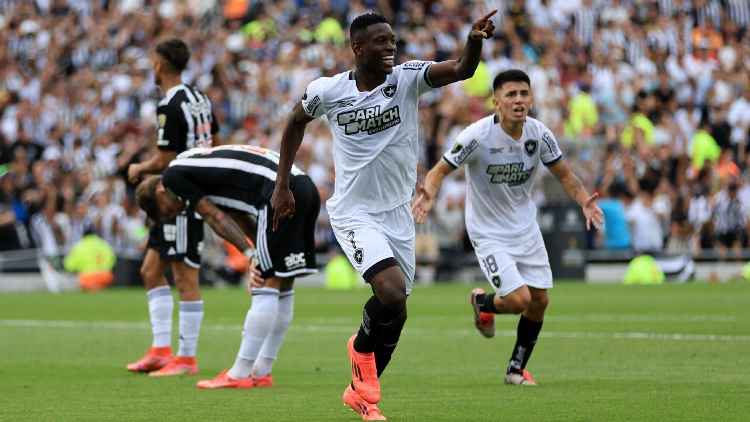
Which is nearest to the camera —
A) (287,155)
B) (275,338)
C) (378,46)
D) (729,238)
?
(378,46)

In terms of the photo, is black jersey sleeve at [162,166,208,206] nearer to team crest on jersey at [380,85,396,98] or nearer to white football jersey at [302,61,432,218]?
white football jersey at [302,61,432,218]

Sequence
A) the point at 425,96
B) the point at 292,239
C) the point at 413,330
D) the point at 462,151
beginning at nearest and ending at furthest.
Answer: the point at 292,239 < the point at 462,151 < the point at 413,330 < the point at 425,96

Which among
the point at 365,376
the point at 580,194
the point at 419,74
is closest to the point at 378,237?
the point at 365,376

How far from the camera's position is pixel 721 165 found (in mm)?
28453


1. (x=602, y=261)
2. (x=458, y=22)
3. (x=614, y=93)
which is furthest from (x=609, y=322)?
(x=458, y=22)

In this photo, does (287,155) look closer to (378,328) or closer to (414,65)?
(414,65)

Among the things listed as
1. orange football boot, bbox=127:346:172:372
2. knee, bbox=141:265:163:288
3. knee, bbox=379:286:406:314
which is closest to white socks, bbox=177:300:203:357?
orange football boot, bbox=127:346:172:372

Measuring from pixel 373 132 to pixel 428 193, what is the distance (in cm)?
167

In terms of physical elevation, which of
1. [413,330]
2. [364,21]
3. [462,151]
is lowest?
[413,330]

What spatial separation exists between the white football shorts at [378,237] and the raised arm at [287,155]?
1.06ft

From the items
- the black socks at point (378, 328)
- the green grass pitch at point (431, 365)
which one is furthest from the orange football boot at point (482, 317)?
the black socks at point (378, 328)

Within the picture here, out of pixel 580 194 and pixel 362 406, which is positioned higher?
pixel 580 194

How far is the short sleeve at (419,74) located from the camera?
8.98m

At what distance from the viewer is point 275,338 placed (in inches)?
439
